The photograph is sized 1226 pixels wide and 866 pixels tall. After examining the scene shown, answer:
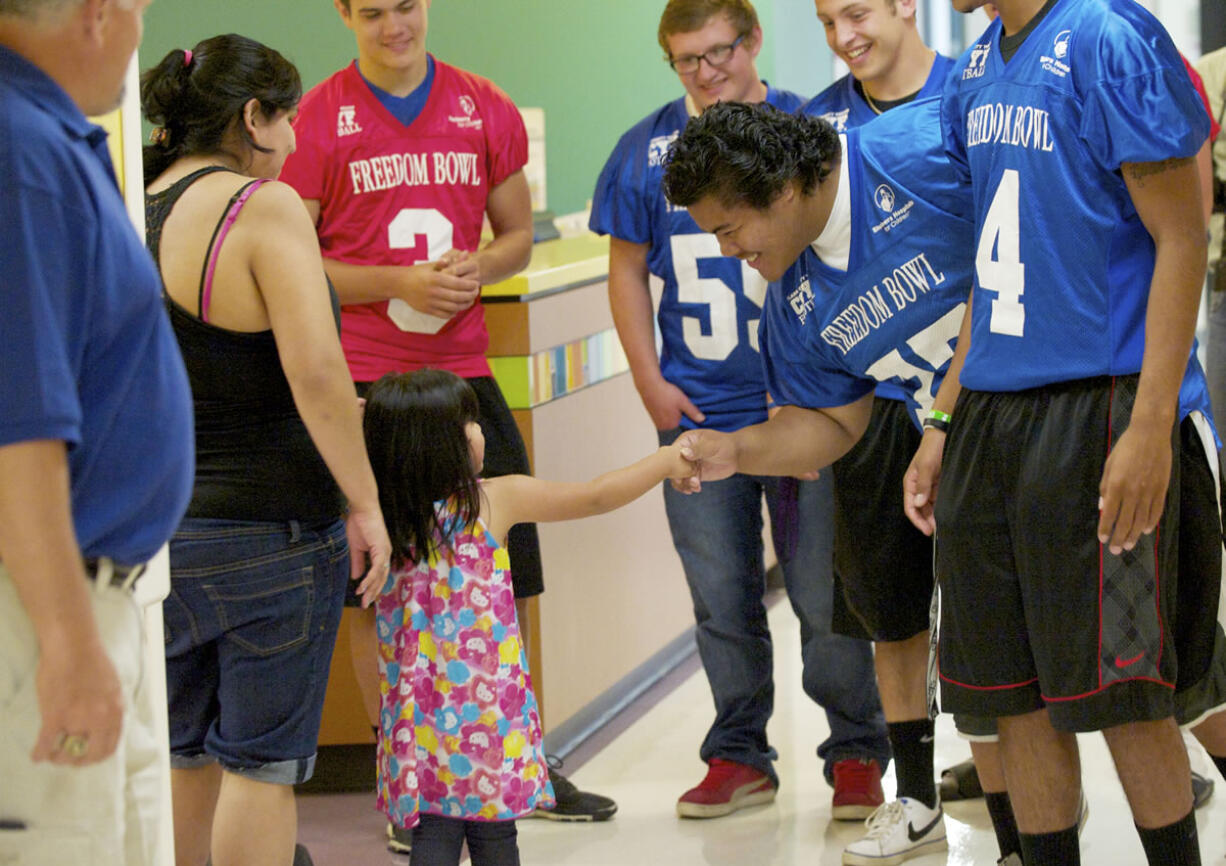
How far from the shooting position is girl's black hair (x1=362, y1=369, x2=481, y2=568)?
2.41 m

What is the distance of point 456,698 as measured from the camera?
7.84 feet

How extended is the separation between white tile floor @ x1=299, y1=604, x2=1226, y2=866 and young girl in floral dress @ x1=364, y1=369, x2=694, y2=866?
2.24 ft

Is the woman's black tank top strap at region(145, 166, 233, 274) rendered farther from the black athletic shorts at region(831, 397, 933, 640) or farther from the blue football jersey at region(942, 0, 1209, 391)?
the black athletic shorts at region(831, 397, 933, 640)

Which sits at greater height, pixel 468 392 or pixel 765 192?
pixel 765 192

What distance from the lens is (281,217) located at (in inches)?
83.9

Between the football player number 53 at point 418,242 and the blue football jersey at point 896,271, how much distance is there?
2.79 feet

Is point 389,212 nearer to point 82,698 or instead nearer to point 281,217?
point 281,217

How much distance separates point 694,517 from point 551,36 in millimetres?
2474

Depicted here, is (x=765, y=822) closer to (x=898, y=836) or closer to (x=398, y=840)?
(x=898, y=836)

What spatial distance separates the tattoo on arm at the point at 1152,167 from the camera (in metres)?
1.91

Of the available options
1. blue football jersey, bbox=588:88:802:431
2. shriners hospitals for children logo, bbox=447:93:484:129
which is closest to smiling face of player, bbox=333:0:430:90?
shriners hospitals for children logo, bbox=447:93:484:129

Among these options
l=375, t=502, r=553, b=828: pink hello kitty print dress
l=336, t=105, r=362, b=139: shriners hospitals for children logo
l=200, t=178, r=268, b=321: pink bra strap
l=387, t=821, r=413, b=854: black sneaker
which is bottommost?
l=387, t=821, r=413, b=854: black sneaker

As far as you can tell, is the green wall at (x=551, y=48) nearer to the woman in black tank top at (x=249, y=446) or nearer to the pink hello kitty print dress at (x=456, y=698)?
the woman in black tank top at (x=249, y=446)

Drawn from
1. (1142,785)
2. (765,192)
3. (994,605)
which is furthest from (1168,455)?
(765,192)
